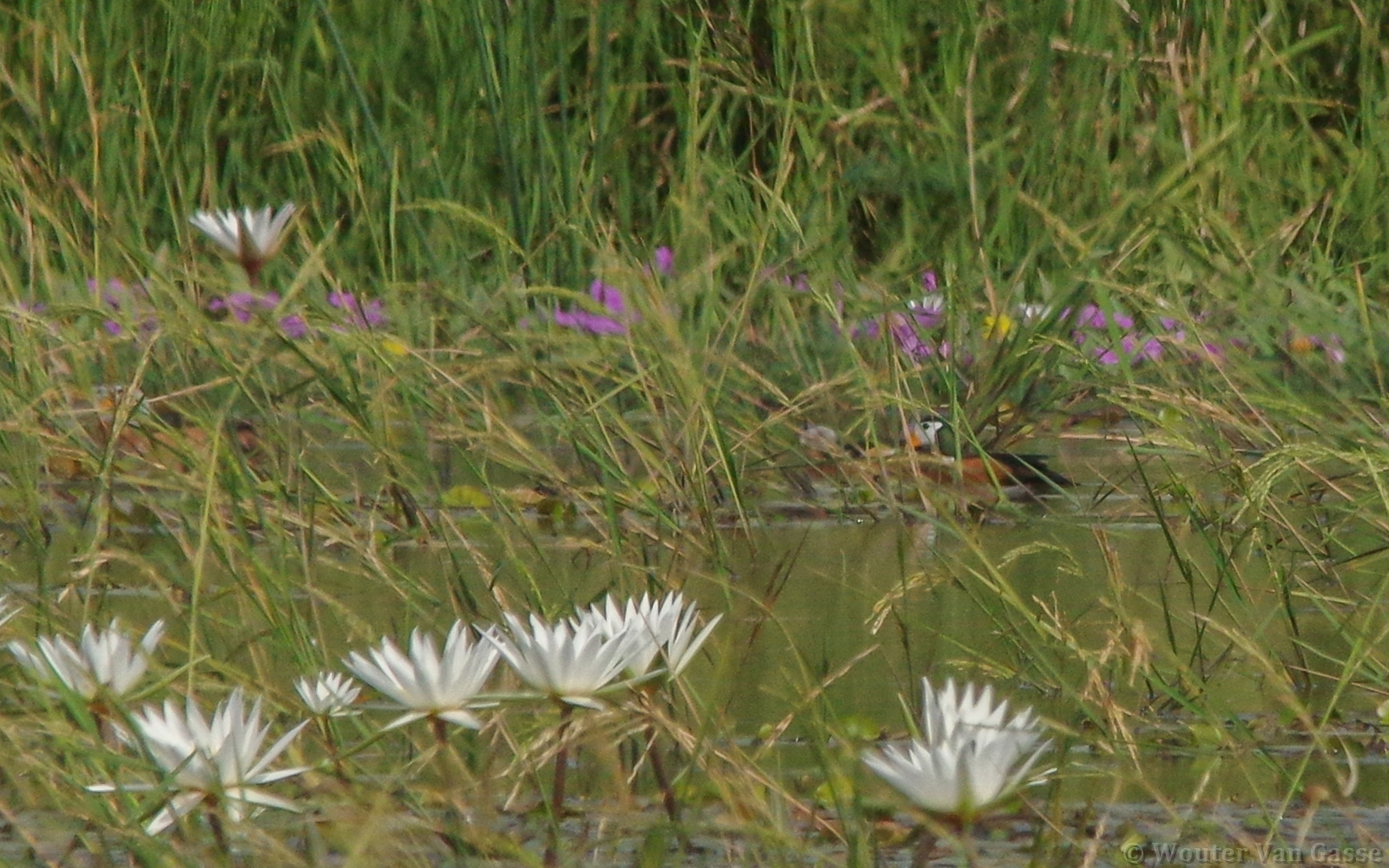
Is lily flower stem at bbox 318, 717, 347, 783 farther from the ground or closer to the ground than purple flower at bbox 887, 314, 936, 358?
closer to the ground

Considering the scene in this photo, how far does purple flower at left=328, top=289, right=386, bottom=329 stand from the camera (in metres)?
2.28

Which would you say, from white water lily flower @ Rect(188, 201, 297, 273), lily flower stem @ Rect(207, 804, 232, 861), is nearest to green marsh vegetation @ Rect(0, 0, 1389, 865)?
lily flower stem @ Rect(207, 804, 232, 861)

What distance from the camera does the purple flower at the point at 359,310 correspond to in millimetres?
2284

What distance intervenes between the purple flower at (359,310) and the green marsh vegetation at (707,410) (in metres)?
0.03

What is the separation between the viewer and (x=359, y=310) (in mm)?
2445

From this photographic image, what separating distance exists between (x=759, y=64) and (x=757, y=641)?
2.59 meters

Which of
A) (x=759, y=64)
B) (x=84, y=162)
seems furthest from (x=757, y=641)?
(x=759, y=64)

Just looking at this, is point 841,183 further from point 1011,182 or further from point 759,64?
point 759,64

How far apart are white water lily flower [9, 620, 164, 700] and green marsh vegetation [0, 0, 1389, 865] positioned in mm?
21

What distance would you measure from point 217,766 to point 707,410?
970 millimetres

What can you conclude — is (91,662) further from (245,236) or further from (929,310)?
(929,310)

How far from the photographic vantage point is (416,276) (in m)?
3.53

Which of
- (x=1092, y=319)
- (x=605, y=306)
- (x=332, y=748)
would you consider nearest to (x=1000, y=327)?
(x=1092, y=319)

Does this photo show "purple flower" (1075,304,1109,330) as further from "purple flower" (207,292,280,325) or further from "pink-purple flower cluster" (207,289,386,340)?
"purple flower" (207,292,280,325)
